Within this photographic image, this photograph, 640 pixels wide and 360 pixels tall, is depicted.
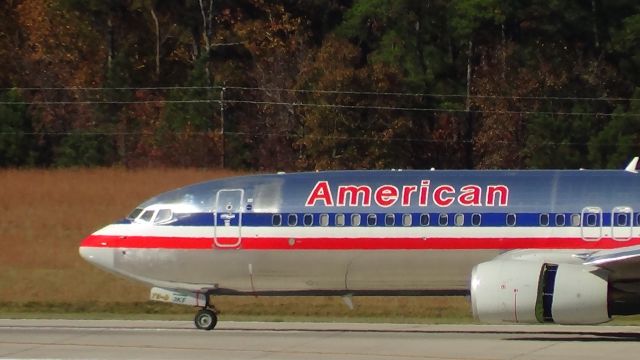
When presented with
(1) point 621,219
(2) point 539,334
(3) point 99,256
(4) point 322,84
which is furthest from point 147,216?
(4) point 322,84

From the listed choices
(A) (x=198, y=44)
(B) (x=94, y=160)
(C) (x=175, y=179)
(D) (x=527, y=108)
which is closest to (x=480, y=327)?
(C) (x=175, y=179)

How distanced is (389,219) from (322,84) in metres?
32.9

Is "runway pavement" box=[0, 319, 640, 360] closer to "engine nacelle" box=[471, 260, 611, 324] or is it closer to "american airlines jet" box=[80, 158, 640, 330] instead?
"engine nacelle" box=[471, 260, 611, 324]

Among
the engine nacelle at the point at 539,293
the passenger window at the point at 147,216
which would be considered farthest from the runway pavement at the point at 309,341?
the passenger window at the point at 147,216

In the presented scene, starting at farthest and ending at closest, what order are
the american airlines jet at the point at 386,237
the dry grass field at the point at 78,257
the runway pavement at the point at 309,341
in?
the dry grass field at the point at 78,257
the american airlines jet at the point at 386,237
the runway pavement at the point at 309,341

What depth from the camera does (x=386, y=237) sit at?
87.5ft

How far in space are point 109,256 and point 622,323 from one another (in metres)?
11.1

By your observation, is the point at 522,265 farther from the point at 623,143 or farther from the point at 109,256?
the point at 623,143

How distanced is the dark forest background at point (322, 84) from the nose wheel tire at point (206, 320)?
2971 centimetres

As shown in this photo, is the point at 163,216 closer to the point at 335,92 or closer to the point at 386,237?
the point at 386,237

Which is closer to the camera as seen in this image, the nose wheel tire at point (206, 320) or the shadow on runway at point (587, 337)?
the shadow on runway at point (587, 337)

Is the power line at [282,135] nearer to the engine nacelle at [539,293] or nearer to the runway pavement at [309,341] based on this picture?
the runway pavement at [309,341]

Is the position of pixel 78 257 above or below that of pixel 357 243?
below

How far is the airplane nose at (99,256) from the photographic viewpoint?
27.9m
